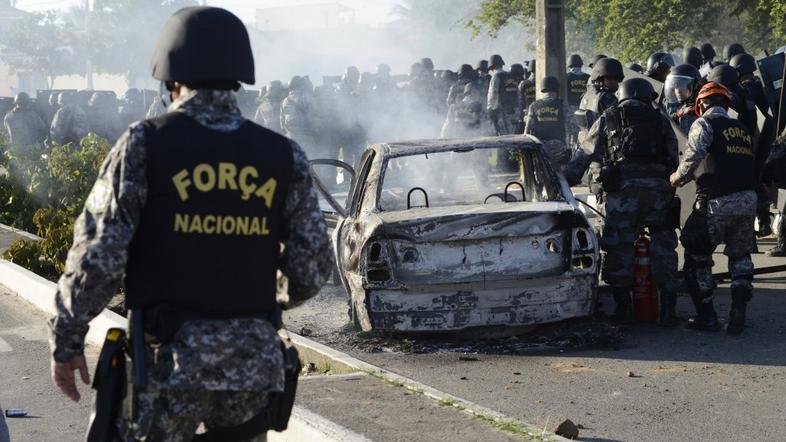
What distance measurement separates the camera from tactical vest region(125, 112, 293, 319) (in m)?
3.31

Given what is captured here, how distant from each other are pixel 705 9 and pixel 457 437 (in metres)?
26.8

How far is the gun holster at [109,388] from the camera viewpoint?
3.34 metres

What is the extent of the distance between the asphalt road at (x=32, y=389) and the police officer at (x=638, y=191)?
3.77 meters

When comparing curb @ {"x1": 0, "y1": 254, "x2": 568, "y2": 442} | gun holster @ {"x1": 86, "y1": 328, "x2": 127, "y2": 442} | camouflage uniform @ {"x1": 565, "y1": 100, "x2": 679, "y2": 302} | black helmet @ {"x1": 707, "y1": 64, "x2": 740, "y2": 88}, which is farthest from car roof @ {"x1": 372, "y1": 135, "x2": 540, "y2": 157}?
gun holster @ {"x1": 86, "y1": 328, "x2": 127, "y2": 442}

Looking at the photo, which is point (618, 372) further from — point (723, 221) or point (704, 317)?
point (723, 221)

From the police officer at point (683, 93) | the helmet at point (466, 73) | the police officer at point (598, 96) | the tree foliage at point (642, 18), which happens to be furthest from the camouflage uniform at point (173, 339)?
the tree foliage at point (642, 18)

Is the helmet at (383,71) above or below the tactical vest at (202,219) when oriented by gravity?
above

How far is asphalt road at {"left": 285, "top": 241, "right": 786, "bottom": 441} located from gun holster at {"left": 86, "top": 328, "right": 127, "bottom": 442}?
2.90 metres

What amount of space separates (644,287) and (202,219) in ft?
19.6

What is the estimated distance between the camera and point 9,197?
1606cm

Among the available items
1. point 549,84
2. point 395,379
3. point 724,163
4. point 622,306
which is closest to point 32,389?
point 395,379

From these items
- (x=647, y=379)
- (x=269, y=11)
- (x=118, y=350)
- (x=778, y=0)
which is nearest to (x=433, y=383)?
(x=647, y=379)

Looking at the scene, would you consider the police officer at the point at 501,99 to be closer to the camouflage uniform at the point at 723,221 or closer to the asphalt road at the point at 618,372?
the asphalt road at the point at 618,372

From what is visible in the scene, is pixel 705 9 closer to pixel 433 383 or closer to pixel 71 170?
pixel 71 170
